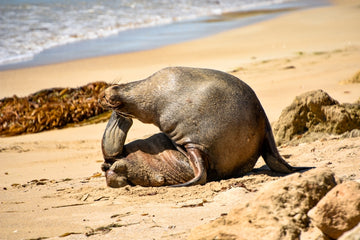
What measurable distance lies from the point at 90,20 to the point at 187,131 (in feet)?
52.4

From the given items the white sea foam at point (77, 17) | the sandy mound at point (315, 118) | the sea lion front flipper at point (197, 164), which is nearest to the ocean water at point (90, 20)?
the white sea foam at point (77, 17)

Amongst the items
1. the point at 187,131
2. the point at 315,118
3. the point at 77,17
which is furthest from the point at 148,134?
the point at 77,17

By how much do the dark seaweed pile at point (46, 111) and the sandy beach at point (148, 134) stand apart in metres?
0.26

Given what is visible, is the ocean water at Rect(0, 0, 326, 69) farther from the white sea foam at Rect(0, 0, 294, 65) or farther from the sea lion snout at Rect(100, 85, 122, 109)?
the sea lion snout at Rect(100, 85, 122, 109)

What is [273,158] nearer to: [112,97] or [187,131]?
[187,131]

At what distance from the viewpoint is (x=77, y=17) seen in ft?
67.7

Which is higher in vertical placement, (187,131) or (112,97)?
(112,97)

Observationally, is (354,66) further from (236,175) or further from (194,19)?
(194,19)

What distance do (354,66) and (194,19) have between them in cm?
1124

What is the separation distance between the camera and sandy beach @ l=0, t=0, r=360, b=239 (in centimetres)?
395

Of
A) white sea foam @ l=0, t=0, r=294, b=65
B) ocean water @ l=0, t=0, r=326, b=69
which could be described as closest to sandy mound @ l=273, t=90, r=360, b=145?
ocean water @ l=0, t=0, r=326, b=69

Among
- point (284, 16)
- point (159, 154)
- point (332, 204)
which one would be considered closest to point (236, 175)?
point (159, 154)

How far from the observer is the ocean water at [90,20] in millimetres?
15734

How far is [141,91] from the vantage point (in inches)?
195
